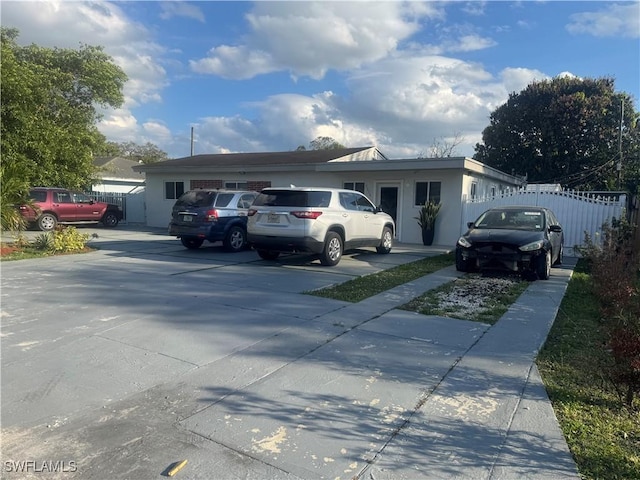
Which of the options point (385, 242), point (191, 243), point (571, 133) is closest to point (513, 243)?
point (385, 242)

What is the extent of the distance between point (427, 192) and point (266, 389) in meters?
12.7

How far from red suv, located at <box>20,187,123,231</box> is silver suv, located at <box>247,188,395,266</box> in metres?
11.9

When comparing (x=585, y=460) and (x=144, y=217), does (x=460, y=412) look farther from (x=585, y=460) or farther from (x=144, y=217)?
(x=144, y=217)

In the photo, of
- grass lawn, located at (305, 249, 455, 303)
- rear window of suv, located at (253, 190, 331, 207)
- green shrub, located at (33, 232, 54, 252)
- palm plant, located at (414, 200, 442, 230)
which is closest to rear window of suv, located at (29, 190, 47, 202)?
green shrub, located at (33, 232, 54, 252)

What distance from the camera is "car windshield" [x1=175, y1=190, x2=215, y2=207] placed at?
1208 cm

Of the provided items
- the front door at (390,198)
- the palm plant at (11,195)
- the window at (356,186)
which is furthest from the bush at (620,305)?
the palm plant at (11,195)

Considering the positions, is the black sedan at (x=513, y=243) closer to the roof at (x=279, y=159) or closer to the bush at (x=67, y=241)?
the roof at (x=279, y=159)

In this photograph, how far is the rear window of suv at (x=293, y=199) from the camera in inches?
383

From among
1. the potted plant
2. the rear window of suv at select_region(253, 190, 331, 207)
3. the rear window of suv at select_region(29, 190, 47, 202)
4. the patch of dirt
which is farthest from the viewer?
the rear window of suv at select_region(29, 190, 47, 202)

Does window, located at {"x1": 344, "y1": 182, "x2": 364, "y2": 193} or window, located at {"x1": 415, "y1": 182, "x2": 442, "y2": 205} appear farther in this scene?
window, located at {"x1": 344, "y1": 182, "x2": 364, "y2": 193}

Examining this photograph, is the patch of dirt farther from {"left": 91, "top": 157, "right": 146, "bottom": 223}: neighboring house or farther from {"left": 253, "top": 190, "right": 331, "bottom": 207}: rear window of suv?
{"left": 91, "top": 157, "right": 146, "bottom": 223}: neighboring house

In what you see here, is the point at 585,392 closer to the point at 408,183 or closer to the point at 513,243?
the point at 513,243

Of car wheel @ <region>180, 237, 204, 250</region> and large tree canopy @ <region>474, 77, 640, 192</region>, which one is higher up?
large tree canopy @ <region>474, 77, 640, 192</region>

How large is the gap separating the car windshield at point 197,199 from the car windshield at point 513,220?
696 centimetres
